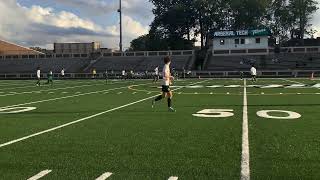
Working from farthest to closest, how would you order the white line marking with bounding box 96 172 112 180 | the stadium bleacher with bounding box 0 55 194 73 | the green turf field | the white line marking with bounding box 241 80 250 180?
the stadium bleacher with bounding box 0 55 194 73, the green turf field, the white line marking with bounding box 241 80 250 180, the white line marking with bounding box 96 172 112 180

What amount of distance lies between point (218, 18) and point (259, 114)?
82.5m

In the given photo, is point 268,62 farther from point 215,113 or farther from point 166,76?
point 215,113

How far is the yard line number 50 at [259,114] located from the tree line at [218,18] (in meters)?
79.8

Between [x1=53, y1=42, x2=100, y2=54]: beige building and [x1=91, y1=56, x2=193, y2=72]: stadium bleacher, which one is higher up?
[x1=53, y1=42, x2=100, y2=54]: beige building

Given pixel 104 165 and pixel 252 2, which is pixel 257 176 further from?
pixel 252 2

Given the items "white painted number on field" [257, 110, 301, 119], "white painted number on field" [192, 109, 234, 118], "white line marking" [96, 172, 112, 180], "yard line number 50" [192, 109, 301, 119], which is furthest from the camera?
"white painted number on field" [192, 109, 234, 118]

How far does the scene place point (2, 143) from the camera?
927 centimetres

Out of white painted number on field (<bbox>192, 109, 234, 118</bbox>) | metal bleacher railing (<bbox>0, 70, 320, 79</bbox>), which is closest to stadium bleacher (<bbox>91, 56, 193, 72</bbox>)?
metal bleacher railing (<bbox>0, 70, 320, 79</bbox>)

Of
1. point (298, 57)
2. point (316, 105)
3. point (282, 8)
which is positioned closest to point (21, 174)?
point (316, 105)

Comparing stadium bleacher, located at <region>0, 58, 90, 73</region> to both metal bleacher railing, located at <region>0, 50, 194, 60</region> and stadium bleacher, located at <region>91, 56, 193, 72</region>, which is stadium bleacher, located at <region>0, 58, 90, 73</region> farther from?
stadium bleacher, located at <region>91, 56, 193, 72</region>

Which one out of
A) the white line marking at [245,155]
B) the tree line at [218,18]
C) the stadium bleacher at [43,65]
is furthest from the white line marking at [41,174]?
the tree line at [218,18]

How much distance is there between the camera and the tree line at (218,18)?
311 feet

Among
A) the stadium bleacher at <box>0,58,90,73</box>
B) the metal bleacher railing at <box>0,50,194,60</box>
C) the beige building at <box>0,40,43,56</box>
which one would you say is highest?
the beige building at <box>0,40,43,56</box>

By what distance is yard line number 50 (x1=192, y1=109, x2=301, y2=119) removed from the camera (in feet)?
43.7
